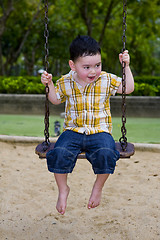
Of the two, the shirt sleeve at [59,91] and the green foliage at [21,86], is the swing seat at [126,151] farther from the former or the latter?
the green foliage at [21,86]

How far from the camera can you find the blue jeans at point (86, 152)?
7.95ft

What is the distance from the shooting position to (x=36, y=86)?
10.1 metres

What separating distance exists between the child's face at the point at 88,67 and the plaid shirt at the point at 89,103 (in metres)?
0.12

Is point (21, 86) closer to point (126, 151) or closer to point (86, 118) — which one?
point (86, 118)

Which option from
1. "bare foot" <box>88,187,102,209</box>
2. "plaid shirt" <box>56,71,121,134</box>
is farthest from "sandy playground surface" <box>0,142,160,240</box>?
"plaid shirt" <box>56,71,121,134</box>

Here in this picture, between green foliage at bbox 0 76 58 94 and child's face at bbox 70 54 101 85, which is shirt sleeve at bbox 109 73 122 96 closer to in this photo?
A: child's face at bbox 70 54 101 85

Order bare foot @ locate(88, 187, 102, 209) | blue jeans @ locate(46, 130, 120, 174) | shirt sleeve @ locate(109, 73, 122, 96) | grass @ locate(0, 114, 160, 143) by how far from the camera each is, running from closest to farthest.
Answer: blue jeans @ locate(46, 130, 120, 174) < bare foot @ locate(88, 187, 102, 209) < shirt sleeve @ locate(109, 73, 122, 96) < grass @ locate(0, 114, 160, 143)

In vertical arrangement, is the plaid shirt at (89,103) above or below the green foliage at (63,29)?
below

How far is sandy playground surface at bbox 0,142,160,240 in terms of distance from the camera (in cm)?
301

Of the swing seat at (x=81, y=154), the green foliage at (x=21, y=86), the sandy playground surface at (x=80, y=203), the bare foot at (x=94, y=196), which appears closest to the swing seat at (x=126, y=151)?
the swing seat at (x=81, y=154)

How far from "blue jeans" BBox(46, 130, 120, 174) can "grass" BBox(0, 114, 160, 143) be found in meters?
3.83

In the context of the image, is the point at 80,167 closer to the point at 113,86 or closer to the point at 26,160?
Result: the point at 26,160

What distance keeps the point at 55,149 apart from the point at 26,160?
2.70m

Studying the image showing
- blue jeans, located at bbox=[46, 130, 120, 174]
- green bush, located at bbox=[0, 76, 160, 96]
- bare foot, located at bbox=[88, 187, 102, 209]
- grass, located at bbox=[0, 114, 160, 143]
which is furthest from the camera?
green bush, located at bbox=[0, 76, 160, 96]
